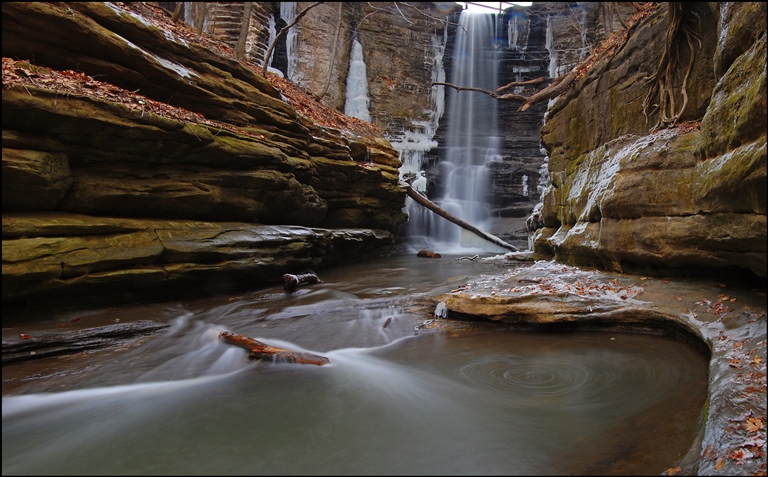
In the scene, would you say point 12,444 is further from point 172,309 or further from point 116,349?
point 172,309

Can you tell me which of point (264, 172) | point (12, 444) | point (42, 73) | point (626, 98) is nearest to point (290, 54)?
point (264, 172)

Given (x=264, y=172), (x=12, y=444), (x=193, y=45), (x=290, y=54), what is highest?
(x=290, y=54)

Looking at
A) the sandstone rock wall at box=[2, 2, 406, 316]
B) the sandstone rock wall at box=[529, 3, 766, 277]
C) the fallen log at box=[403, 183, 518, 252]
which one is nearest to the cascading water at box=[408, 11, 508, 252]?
the fallen log at box=[403, 183, 518, 252]

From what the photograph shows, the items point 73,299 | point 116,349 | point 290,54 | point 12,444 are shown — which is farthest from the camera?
point 290,54

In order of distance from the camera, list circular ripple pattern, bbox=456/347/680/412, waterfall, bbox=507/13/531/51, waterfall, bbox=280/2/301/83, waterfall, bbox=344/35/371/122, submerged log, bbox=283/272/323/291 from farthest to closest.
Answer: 1. waterfall, bbox=507/13/531/51
2. waterfall, bbox=344/35/371/122
3. waterfall, bbox=280/2/301/83
4. submerged log, bbox=283/272/323/291
5. circular ripple pattern, bbox=456/347/680/412

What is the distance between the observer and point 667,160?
5.78 meters

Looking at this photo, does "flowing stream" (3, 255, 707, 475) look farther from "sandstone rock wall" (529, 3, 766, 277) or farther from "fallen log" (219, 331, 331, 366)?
"sandstone rock wall" (529, 3, 766, 277)

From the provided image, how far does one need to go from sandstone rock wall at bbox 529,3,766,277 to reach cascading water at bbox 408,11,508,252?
29.3 ft

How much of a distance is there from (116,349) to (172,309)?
5.56 ft

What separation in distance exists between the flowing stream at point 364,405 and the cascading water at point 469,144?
13.5 metres

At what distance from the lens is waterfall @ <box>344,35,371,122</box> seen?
24.5 meters

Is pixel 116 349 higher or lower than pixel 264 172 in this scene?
lower

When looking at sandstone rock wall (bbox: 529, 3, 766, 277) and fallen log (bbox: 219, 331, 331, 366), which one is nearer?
sandstone rock wall (bbox: 529, 3, 766, 277)

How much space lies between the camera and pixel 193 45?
354 inches
